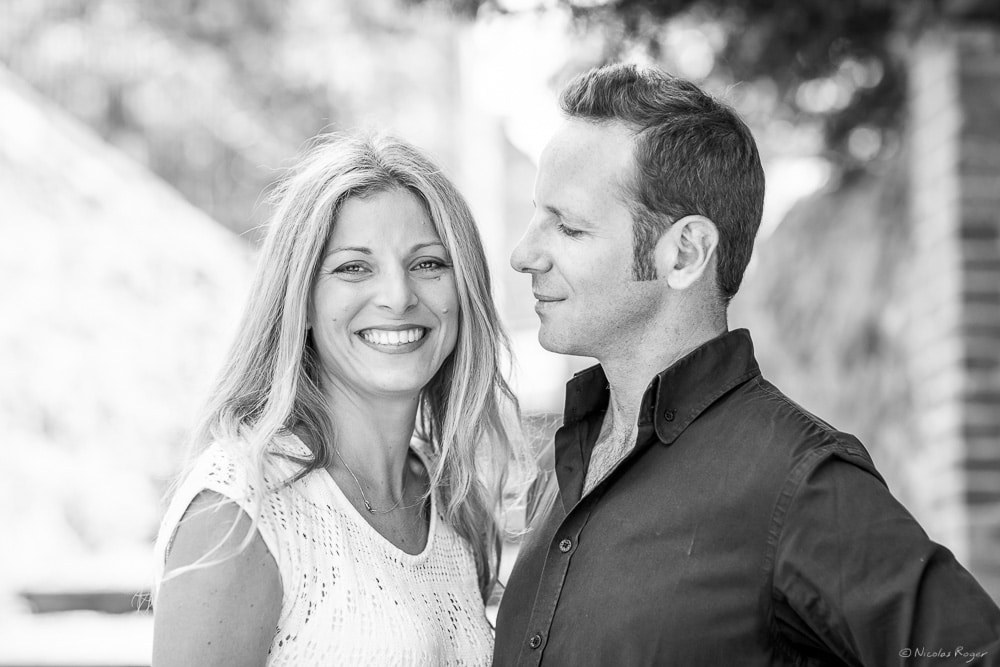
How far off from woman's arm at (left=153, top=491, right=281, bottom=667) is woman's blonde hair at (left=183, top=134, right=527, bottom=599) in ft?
0.35

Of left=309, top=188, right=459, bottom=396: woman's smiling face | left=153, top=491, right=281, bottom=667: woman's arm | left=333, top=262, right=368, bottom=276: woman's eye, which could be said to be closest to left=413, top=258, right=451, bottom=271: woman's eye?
left=309, top=188, right=459, bottom=396: woman's smiling face

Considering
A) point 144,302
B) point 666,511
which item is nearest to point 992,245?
point 666,511

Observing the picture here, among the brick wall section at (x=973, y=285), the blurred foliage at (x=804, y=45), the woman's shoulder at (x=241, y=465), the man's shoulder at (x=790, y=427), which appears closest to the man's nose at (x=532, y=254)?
the man's shoulder at (x=790, y=427)

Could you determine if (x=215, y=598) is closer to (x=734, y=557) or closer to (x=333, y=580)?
(x=333, y=580)

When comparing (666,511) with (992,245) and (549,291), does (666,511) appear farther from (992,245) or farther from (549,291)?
(992,245)

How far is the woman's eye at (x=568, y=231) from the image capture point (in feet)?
7.36

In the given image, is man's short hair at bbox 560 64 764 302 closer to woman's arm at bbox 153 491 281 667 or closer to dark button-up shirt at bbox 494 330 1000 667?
dark button-up shirt at bbox 494 330 1000 667

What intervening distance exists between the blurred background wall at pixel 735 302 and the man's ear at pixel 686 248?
17.0 inches

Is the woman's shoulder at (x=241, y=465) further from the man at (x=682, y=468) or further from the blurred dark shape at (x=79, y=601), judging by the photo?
the blurred dark shape at (x=79, y=601)

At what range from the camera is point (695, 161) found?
2.20 metres

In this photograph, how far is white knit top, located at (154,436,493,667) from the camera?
207 cm

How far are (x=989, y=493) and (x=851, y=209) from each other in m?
1.68

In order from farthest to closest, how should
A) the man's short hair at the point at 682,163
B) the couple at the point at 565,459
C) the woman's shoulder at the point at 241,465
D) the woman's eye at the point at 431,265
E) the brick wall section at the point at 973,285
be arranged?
the brick wall section at the point at 973,285
the woman's eye at the point at 431,265
the man's short hair at the point at 682,163
the woman's shoulder at the point at 241,465
the couple at the point at 565,459

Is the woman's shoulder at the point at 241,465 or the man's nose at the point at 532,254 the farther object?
the man's nose at the point at 532,254
